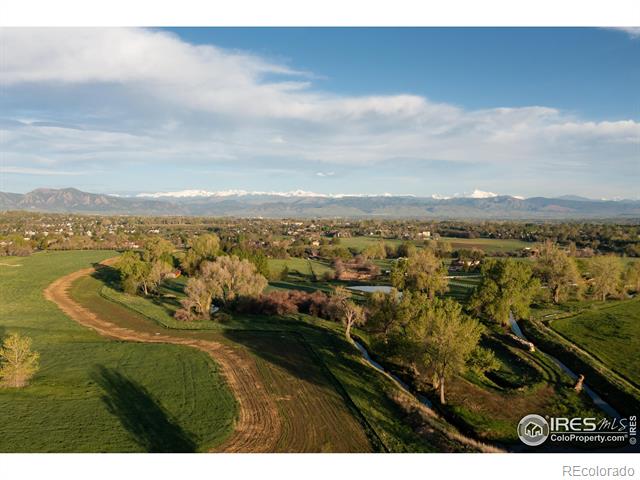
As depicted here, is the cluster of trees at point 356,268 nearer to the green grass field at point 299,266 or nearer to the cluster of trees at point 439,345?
the green grass field at point 299,266

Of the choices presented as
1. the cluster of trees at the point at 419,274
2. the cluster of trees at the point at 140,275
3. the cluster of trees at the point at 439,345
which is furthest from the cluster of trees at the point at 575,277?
the cluster of trees at the point at 140,275

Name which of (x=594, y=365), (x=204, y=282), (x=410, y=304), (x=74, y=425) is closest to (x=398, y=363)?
(x=410, y=304)

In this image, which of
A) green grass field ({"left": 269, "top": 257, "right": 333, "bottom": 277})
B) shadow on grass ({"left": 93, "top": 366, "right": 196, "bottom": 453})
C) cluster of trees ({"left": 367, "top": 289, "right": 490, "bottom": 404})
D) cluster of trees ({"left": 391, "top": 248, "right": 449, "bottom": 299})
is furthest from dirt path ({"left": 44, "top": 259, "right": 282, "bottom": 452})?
green grass field ({"left": 269, "top": 257, "right": 333, "bottom": 277})

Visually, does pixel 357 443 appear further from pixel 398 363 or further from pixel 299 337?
pixel 299 337

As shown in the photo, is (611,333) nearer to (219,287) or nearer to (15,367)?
(219,287)

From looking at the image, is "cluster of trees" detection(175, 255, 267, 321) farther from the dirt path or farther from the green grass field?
the green grass field

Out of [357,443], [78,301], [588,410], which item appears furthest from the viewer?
[78,301]
